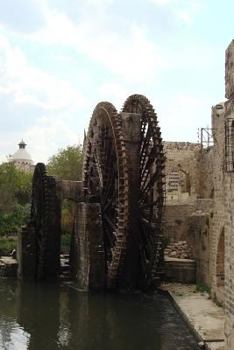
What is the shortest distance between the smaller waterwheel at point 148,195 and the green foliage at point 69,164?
16.2 meters

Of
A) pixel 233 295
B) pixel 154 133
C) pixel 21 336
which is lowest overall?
pixel 21 336

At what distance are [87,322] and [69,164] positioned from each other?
21.4m

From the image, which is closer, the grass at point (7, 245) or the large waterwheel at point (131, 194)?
the large waterwheel at point (131, 194)

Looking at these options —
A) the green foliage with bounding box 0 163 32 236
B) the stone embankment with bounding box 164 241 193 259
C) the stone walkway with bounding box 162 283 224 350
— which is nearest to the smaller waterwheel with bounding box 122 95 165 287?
the stone walkway with bounding box 162 283 224 350

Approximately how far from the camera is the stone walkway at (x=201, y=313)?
896 centimetres

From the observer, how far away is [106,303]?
12.9 meters

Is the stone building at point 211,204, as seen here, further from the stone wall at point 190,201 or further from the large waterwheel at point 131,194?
the large waterwheel at point 131,194

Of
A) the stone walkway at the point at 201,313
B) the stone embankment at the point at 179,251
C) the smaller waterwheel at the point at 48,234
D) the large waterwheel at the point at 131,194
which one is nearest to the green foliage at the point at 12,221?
the smaller waterwheel at the point at 48,234

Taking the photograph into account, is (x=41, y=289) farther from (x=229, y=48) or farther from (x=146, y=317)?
(x=229, y=48)

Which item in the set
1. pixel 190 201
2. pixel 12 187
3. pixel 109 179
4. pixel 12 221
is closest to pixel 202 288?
pixel 109 179

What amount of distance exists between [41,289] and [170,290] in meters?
3.51

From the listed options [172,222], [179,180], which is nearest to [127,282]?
[172,222]

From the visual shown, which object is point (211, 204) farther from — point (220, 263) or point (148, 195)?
point (220, 263)

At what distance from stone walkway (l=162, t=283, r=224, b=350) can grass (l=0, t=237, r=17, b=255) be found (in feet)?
29.7
